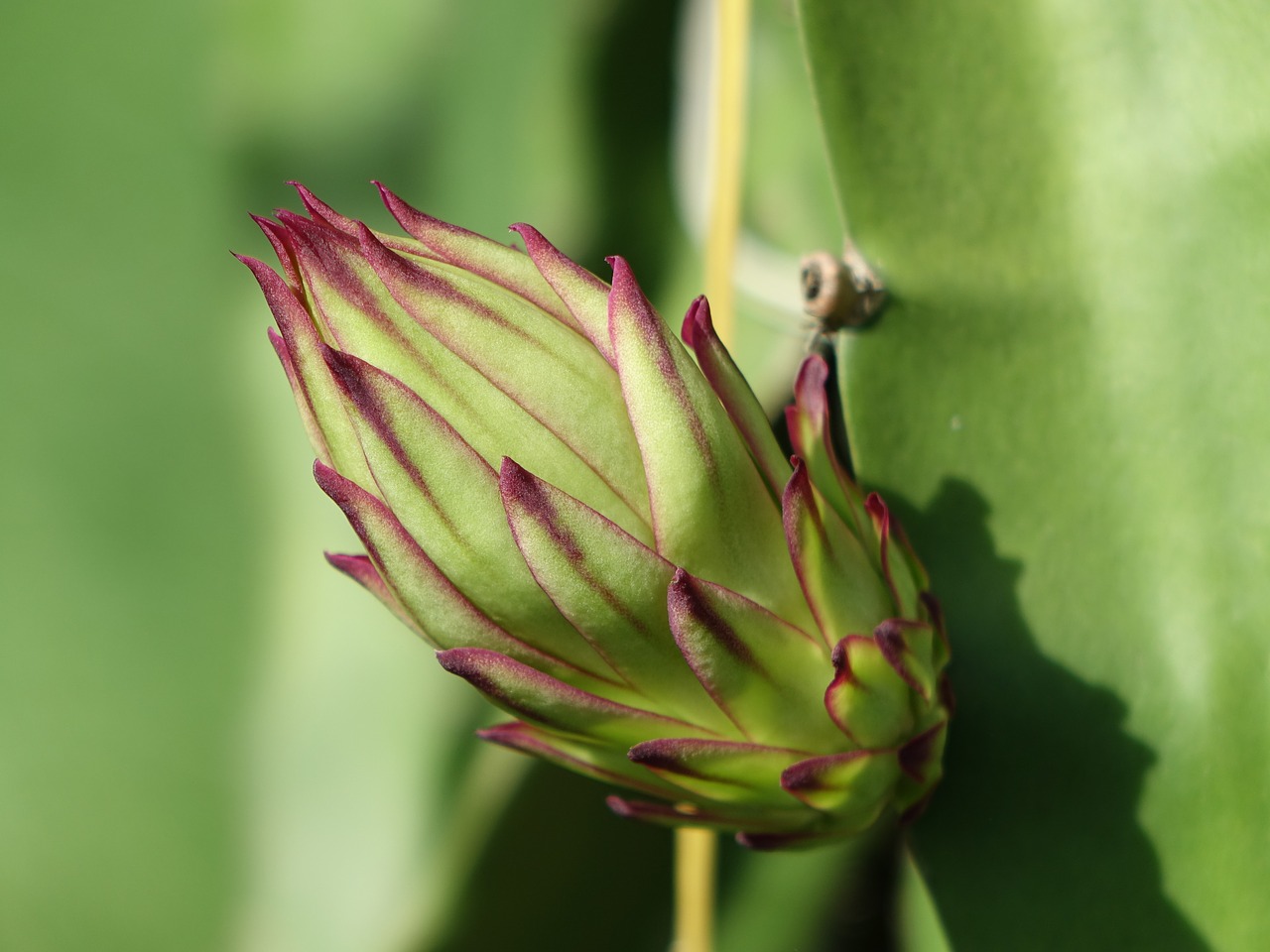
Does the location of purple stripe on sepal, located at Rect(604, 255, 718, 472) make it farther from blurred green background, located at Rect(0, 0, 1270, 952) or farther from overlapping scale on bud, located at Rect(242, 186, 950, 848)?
blurred green background, located at Rect(0, 0, 1270, 952)

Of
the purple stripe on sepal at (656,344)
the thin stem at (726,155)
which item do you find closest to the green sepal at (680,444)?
the purple stripe on sepal at (656,344)

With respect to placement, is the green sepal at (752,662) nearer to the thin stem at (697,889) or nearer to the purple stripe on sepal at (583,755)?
the purple stripe on sepal at (583,755)

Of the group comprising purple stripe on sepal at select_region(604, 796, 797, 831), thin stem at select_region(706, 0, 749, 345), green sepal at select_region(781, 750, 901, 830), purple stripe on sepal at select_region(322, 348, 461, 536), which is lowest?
purple stripe on sepal at select_region(604, 796, 797, 831)

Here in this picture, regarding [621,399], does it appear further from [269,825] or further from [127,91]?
[127,91]

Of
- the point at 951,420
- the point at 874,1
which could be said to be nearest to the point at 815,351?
the point at 951,420

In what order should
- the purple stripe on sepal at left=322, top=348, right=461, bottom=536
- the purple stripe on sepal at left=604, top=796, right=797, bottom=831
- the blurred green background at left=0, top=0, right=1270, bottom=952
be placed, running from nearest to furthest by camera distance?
the purple stripe on sepal at left=322, top=348, right=461, bottom=536 < the purple stripe on sepal at left=604, top=796, right=797, bottom=831 < the blurred green background at left=0, top=0, right=1270, bottom=952

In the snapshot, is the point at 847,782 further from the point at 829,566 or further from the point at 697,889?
the point at 697,889

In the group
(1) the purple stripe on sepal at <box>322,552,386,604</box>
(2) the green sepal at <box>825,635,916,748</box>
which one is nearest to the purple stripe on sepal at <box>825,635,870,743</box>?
(2) the green sepal at <box>825,635,916,748</box>
